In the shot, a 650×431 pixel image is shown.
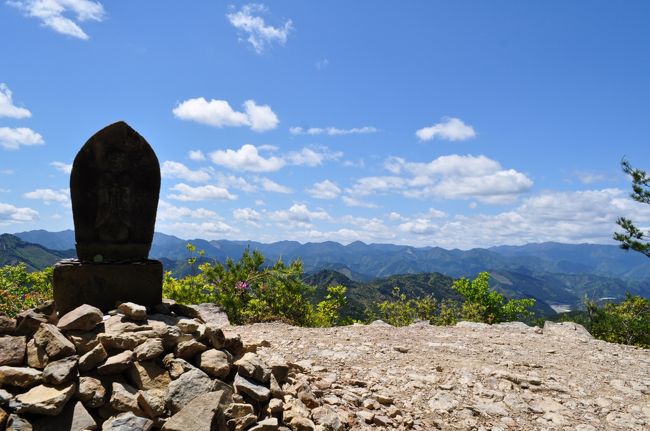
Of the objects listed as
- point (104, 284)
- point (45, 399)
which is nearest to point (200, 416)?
point (45, 399)

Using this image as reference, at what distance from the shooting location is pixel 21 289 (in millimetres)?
13852

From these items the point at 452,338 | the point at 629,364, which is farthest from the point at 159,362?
the point at 629,364

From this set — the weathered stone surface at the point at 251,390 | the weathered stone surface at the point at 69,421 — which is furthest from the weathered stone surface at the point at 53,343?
the weathered stone surface at the point at 251,390

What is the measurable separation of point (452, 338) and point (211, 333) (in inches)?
239

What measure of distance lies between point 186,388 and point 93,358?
899mm

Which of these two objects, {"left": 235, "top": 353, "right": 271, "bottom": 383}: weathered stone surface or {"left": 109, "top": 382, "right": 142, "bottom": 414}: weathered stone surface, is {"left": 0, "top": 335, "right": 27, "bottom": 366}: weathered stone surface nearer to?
{"left": 109, "top": 382, "right": 142, "bottom": 414}: weathered stone surface

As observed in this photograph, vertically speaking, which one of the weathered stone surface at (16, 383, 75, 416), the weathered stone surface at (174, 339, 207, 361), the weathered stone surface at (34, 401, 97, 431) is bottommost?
the weathered stone surface at (34, 401, 97, 431)

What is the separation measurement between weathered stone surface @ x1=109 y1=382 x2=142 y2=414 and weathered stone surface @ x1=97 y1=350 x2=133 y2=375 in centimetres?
19

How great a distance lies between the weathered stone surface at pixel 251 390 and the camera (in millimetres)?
4176

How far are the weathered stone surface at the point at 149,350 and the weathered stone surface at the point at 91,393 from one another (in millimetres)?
427

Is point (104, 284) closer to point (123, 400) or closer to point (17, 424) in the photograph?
point (123, 400)

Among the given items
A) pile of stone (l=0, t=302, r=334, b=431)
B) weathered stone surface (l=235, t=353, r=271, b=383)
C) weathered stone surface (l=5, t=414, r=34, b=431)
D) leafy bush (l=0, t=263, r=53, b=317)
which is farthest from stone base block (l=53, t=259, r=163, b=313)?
leafy bush (l=0, t=263, r=53, b=317)

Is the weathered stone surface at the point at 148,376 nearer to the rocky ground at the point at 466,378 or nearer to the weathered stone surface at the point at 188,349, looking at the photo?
the weathered stone surface at the point at 188,349

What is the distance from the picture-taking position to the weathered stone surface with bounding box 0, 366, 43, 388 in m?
3.54
